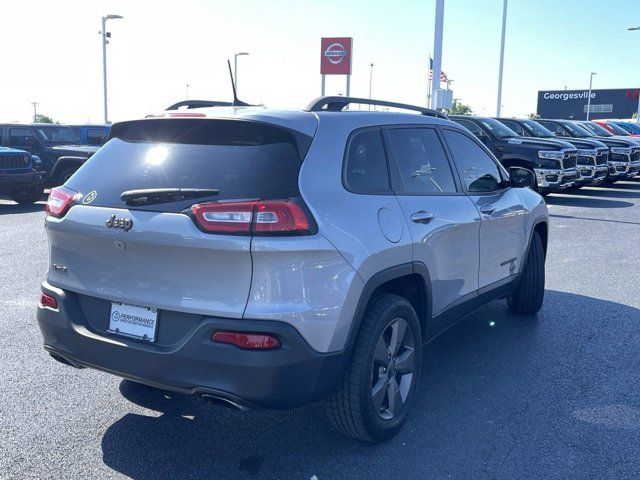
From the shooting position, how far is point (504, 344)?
544 cm

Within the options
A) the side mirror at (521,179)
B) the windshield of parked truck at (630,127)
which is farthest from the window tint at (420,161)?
the windshield of parked truck at (630,127)

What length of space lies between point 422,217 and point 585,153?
14.9 metres

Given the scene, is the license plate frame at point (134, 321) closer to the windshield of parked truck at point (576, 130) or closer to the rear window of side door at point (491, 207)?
the rear window of side door at point (491, 207)

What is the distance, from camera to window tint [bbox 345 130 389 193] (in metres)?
3.57

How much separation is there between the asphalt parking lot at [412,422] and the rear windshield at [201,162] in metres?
1.32

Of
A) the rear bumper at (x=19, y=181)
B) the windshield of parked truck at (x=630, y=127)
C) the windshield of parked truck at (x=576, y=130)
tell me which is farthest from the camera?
the windshield of parked truck at (x=630, y=127)

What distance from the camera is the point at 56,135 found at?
18094mm

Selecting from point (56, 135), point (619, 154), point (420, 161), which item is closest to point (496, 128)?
point (619, 154)

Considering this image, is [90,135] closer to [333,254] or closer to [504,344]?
[504,344]

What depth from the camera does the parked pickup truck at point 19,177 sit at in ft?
44.9

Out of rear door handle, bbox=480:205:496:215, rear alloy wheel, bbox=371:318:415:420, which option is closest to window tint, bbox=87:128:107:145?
rear door handle, bbox=480:205:496:215

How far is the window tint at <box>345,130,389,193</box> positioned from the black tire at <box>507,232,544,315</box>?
8.56 feet

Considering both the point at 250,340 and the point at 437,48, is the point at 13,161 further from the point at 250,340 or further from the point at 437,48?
the point at 250,340

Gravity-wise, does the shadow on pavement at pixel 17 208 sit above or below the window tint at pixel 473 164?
below
